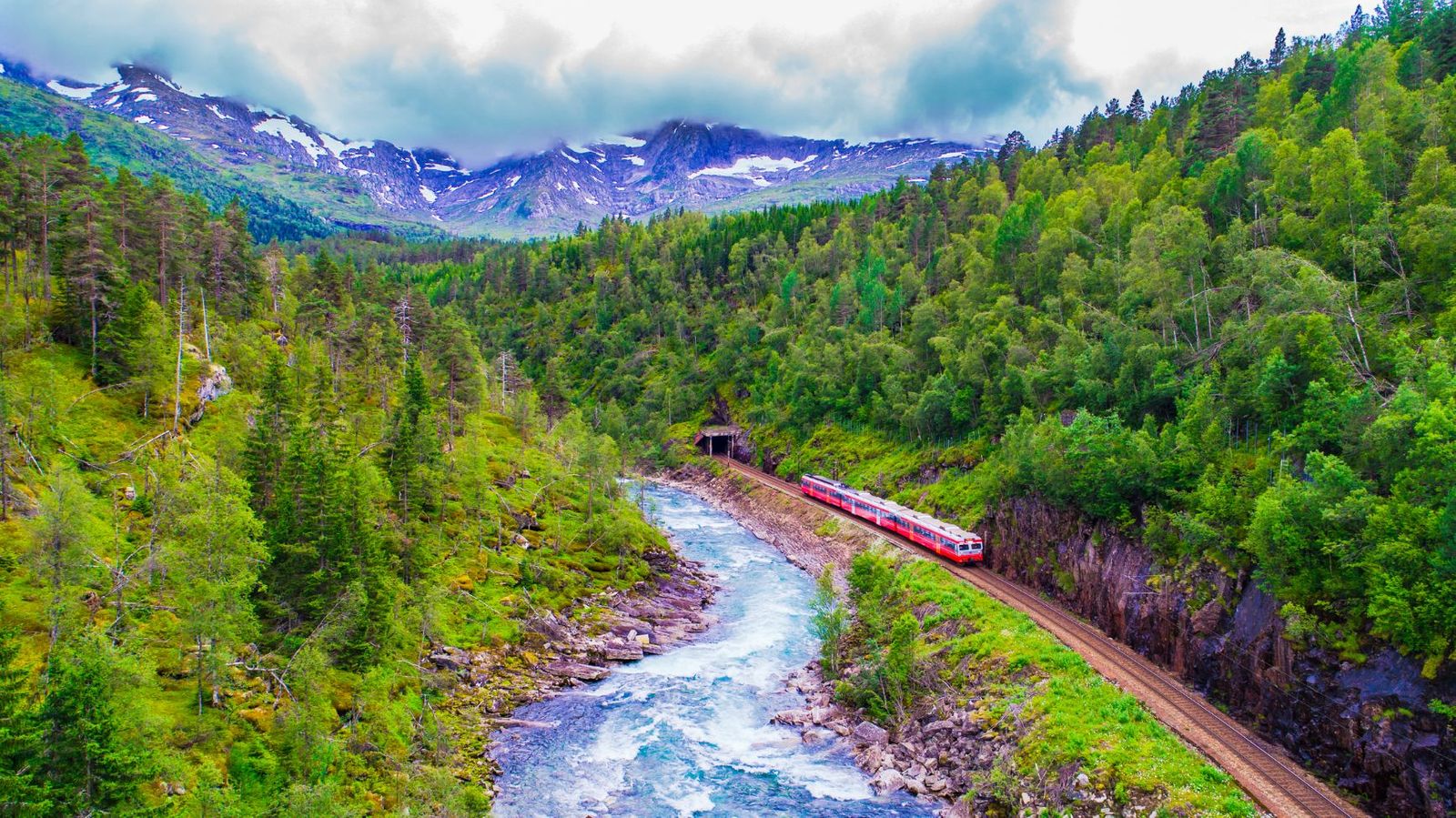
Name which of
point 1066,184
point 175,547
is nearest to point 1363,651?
point 175,547

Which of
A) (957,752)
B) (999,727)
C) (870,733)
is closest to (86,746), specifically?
(870,733)

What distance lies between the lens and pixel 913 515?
217 ft

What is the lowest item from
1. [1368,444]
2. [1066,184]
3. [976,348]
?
[1368,444]

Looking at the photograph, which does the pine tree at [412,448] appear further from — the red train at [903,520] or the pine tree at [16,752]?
→ the red train at [903,520]

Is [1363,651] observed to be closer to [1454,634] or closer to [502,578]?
[1454,634]

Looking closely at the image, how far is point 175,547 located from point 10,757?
10.8 metres

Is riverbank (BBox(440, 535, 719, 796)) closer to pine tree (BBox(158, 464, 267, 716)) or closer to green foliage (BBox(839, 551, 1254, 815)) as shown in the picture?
pine tree (BBox(158, 464, 267, 716))

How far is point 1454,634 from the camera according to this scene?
27094 mm

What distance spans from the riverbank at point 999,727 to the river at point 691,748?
183cm

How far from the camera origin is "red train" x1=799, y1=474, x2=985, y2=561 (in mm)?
58219

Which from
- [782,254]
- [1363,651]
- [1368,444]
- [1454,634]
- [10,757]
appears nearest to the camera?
[10,757]

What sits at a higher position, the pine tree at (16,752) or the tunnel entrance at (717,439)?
the tunnel entrance at (717,439)

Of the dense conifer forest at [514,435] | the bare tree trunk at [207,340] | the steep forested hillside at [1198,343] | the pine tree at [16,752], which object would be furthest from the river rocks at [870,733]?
the bare tree trunk at [207,340]

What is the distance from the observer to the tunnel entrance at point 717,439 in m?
124
